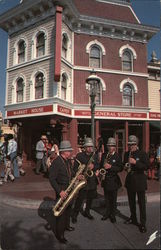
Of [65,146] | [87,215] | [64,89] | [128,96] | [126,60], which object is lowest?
[87,215]

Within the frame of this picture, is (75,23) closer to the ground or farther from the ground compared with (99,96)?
farther from the ground

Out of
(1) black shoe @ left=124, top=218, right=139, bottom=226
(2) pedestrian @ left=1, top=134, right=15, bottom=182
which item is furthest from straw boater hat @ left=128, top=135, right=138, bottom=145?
(2) pedestrian @ left=1, top=134, right=15, bottom=182

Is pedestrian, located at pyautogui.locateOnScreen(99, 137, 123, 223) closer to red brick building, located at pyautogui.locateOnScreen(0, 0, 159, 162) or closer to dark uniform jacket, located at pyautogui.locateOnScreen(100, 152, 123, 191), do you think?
dark uniform jacket, located at pyautogui.locateOnScreen(100, 152, 123, 191)

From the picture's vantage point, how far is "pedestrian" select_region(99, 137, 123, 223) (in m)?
2.43

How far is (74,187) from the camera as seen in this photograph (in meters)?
2.29

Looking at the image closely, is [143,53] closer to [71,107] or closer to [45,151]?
[71,107]

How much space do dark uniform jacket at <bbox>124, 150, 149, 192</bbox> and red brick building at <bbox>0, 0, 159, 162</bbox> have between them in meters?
0.14

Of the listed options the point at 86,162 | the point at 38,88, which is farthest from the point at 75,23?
the point at 86,162

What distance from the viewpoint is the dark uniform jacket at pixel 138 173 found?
2248 millimetres

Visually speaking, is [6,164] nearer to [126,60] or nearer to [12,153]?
[12,153]

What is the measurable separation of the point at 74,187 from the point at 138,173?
0.85 meters

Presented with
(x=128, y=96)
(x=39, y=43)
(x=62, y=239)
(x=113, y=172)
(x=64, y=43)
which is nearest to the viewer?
(x=62, y=239)

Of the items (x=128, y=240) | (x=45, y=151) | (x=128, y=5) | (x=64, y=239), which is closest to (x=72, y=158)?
(x=45, y=151)

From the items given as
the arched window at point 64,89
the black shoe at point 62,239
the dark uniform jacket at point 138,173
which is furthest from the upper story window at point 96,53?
the black shoe at point 62,239
